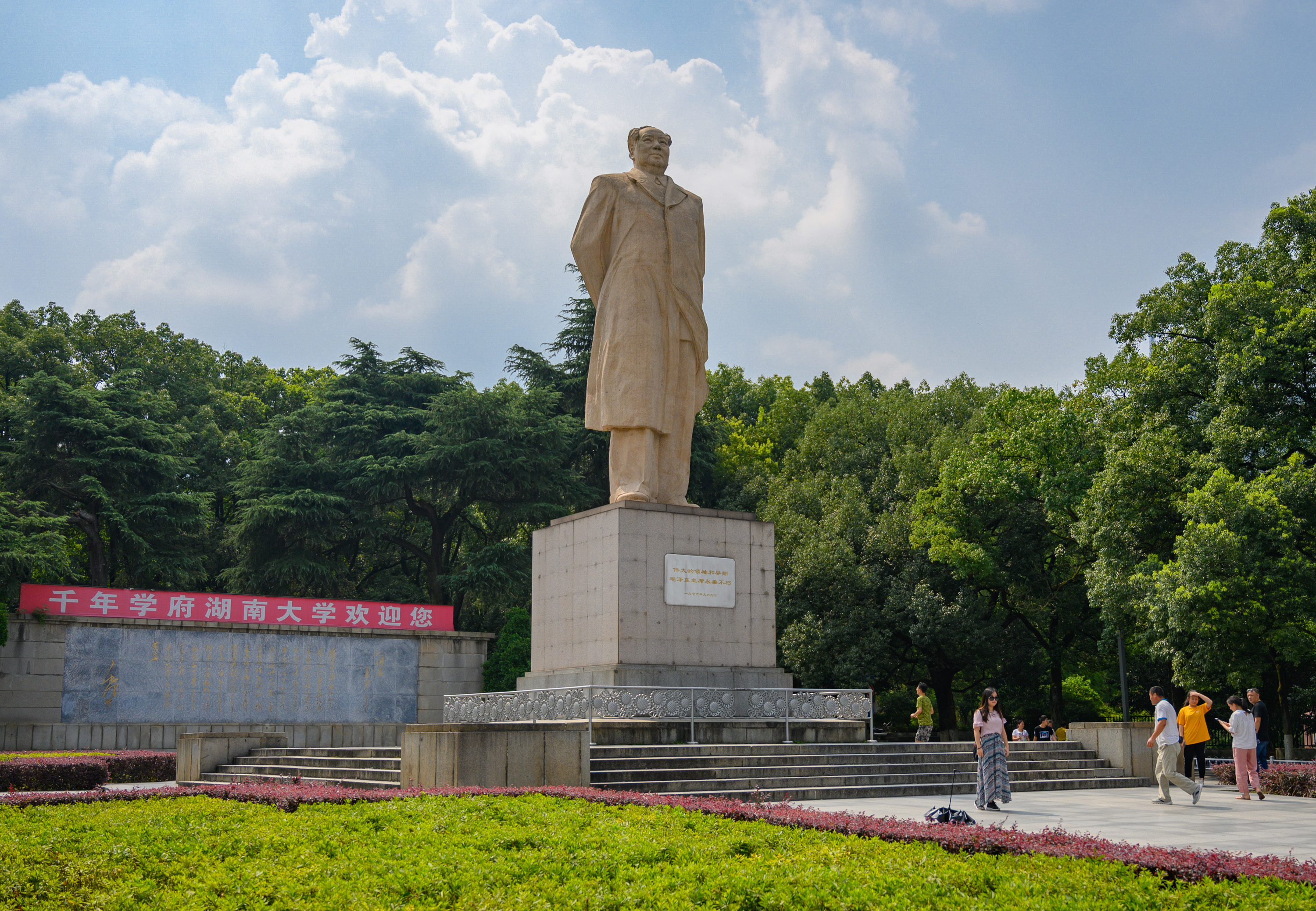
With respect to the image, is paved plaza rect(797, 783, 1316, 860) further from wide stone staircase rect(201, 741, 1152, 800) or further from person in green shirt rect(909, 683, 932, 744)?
person in green shirt rect(909, 683, 932, 744)

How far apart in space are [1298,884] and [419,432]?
85.5 ft

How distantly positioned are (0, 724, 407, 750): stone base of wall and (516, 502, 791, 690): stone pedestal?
4836 mm

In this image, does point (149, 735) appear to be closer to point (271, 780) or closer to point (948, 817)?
point (271, 780)

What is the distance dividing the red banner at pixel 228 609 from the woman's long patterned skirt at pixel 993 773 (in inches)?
563

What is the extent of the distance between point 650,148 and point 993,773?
353 inches

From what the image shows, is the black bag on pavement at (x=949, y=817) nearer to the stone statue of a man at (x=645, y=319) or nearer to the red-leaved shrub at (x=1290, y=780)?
the red-leaved shrub at (x=1290, y=780)

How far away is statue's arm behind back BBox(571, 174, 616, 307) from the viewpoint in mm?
14906

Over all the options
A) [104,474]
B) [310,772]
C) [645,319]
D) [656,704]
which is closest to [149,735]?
[310,772]

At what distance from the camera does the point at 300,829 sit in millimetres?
6887

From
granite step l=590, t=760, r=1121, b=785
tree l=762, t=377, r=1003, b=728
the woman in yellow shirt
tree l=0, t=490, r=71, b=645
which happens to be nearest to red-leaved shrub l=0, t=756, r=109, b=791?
granite step l=590, t=760, r=1121, b=785

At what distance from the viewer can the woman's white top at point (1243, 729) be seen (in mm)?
11109

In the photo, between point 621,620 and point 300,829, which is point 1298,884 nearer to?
point 300,829

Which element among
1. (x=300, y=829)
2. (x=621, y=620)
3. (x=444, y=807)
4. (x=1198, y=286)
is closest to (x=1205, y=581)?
(x=1198, y=286)

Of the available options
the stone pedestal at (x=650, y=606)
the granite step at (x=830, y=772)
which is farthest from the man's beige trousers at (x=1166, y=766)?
the stone pedestal at (x=650, y=606)
